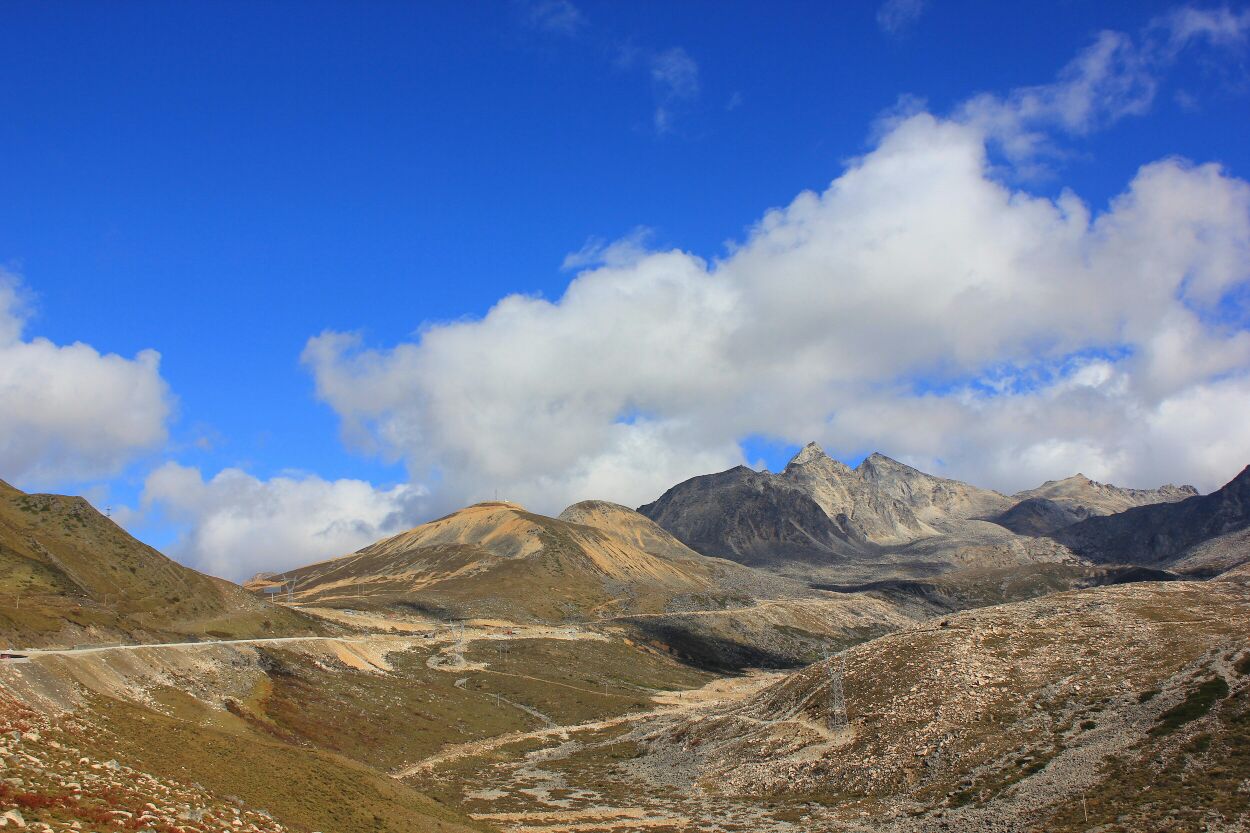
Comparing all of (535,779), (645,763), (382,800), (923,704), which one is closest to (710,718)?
(645,763)

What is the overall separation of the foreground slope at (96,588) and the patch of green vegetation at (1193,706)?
113990mm

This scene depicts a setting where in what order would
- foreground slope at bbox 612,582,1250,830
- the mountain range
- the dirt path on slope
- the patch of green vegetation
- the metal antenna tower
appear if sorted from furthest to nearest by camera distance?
the dirt path on slope < the metal antenna tower < the patch of green vegetation < foreground slope at bbox 612,582,1250,830 < the mountain range

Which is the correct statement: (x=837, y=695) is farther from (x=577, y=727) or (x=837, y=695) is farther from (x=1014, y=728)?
(x=577, y=727)

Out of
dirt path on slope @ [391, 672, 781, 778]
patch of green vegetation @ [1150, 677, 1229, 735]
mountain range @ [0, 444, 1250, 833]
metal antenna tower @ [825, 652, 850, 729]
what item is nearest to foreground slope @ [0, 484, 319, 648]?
mountain range @ [0, 444, 1250, 833]

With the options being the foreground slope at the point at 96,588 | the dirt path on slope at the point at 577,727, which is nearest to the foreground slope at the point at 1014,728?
the dirt path on slope at the point at 577,727

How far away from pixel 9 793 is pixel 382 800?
83.1ft

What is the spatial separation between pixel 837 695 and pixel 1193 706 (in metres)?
35.0

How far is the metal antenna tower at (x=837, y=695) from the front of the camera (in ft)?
278

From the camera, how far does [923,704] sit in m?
80.4

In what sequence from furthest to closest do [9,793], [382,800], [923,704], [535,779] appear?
[535,779] → [923,704] → [382,800] → [9,793]

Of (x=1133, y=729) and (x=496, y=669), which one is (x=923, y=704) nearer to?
(x=1133, y=729)

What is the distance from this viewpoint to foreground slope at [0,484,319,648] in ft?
357

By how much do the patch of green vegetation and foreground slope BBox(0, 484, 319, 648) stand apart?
114 m

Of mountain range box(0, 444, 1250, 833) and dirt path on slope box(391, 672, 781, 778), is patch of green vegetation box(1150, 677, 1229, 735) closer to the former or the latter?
mountain range box(0, 444, 1250, 833)
